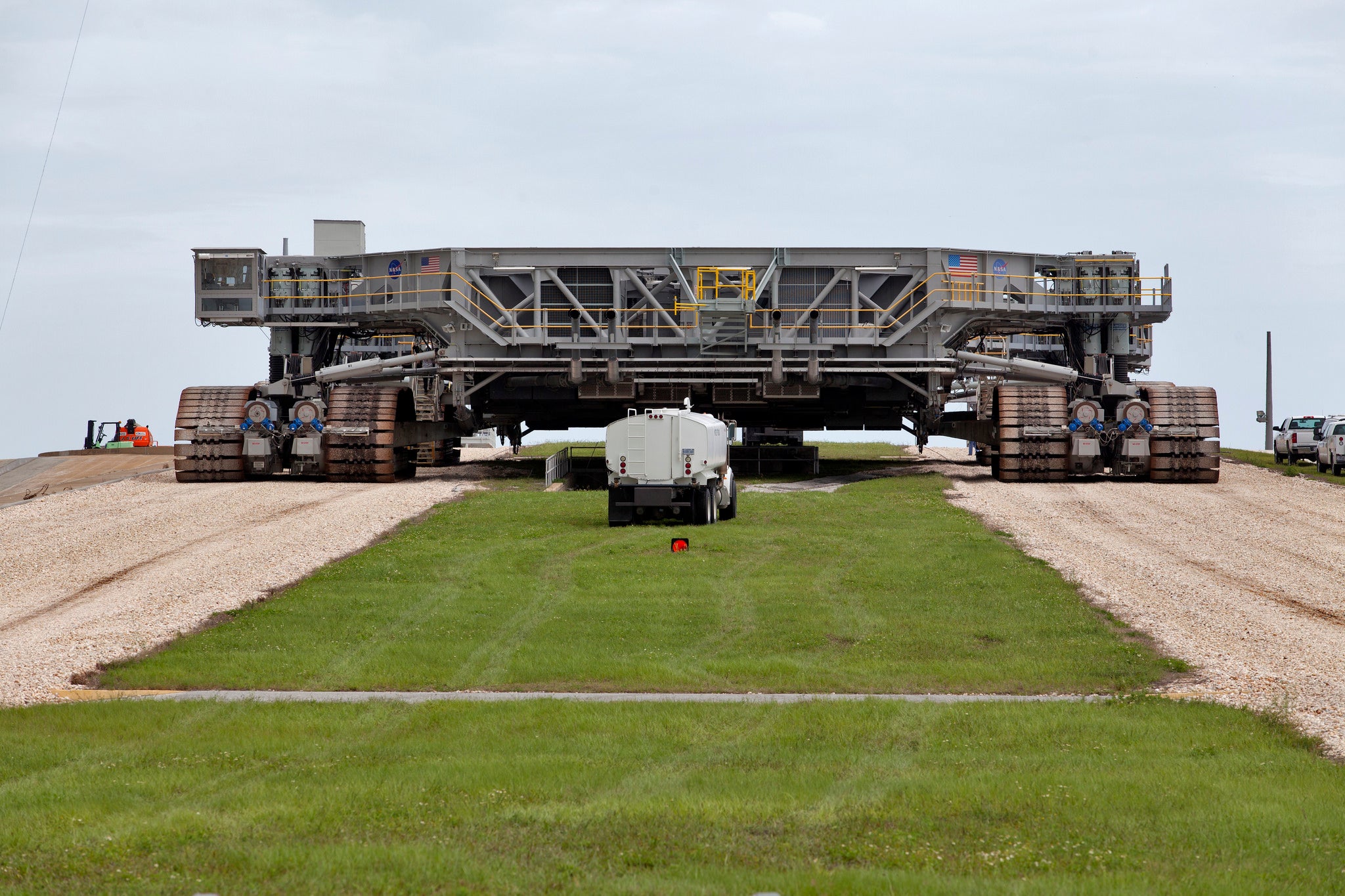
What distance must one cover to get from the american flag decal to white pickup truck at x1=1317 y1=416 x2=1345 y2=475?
13.4 metres

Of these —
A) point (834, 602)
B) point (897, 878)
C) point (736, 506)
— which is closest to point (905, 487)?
point (736, 506)

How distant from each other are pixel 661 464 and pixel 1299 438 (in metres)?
31.1

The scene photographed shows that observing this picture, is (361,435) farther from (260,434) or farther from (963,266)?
(963,266)

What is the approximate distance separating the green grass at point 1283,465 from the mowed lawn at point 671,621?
2089 cm

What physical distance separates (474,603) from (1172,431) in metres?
26.3

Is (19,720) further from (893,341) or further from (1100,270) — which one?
(1100,270)

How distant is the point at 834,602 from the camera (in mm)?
18531

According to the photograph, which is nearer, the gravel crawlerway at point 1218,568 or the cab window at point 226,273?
the gravel crawlerway at point 1218,568

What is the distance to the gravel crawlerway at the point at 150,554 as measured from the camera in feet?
52.4

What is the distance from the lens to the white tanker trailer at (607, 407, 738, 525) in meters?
26.7

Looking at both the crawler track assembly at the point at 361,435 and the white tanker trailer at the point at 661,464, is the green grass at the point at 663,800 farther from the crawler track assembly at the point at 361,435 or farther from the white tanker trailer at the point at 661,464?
the crawler track assembly at the point at 361,435

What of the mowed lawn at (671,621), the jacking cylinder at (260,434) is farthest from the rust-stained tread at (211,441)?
the mowed lawn at (671,621)

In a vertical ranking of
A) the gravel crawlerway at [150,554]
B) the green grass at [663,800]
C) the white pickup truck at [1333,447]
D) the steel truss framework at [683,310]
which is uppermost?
the steel truss framework at [683,310]

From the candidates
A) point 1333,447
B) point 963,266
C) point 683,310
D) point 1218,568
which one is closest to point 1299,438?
point 1333,447
